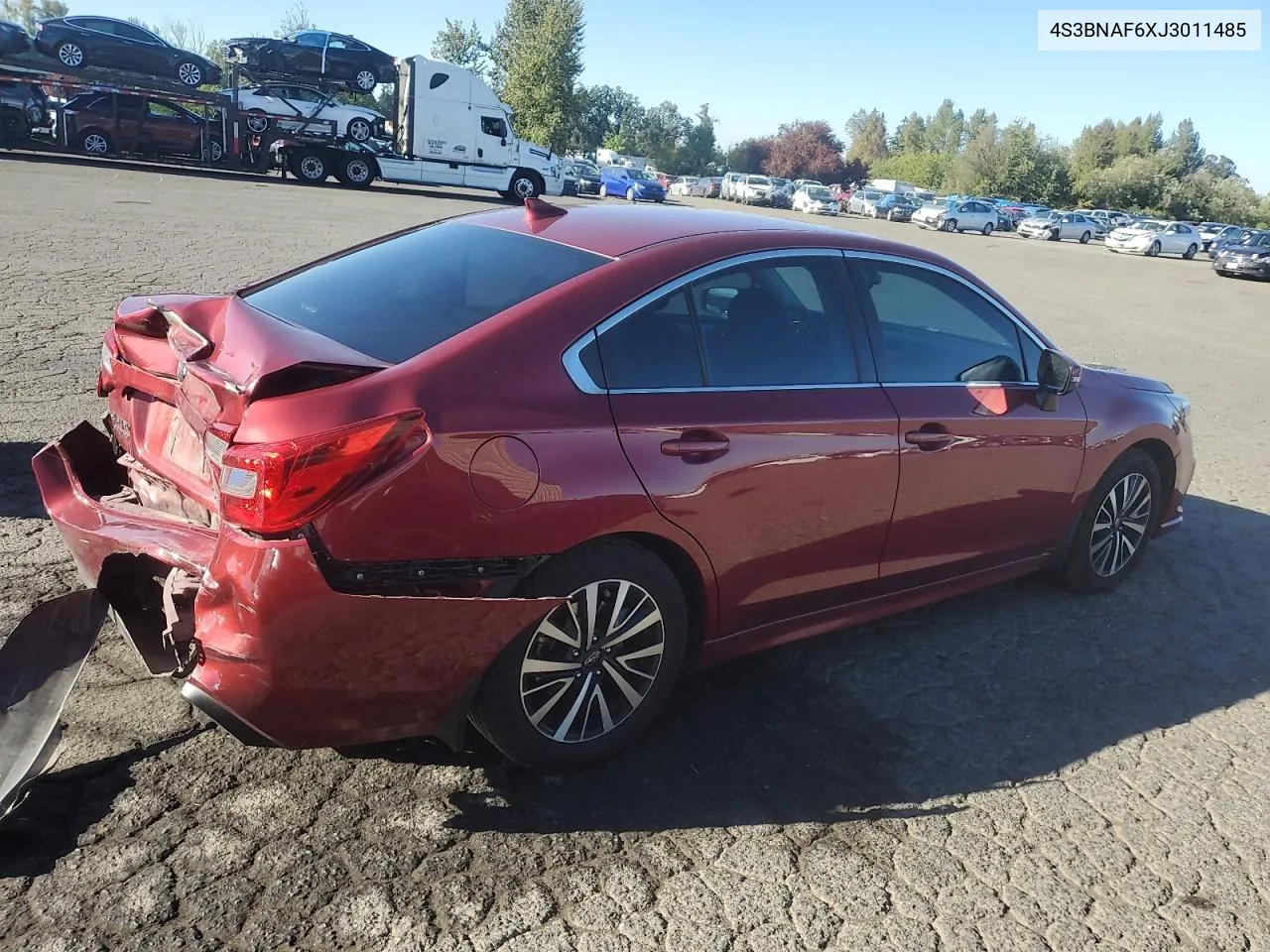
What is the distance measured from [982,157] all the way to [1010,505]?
8621cm

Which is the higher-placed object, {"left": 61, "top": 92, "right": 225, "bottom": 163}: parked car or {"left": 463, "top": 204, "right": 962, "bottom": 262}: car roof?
{"left": 463, "top": 204, "right": 962, "bottom": 262}: car roof

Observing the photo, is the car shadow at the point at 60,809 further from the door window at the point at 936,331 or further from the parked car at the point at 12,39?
the parked car at the point at 12,39

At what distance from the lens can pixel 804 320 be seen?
369 cm

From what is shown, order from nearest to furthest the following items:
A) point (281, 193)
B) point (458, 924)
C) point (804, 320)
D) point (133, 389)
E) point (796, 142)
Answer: point (458, 924) → point (133, 389) → point (804, 320) → point (281, 193) → point (796, 142)

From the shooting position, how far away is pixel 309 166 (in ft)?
97.3

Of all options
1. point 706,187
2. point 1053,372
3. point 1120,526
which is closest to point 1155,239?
point 706,187

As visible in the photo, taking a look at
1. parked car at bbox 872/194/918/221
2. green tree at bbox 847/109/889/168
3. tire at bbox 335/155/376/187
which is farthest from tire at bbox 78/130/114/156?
green tree at bbox 847/109/889/168

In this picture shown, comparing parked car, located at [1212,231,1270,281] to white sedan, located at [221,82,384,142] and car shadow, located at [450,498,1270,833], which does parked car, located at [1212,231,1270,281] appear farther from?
car shadow, located at [450,498,1270,833]

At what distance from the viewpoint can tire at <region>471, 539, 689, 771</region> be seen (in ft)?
9.57

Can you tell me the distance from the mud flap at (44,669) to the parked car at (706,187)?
5861 cm

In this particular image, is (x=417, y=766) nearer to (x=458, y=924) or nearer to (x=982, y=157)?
(x=458, y=924)

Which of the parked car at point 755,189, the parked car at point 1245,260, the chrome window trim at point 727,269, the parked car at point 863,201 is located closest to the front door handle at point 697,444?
the chrome window trim at point 727,269

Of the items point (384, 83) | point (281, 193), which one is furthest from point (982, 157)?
point (281, 193)

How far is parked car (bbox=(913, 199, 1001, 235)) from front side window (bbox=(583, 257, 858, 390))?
45077 mm
